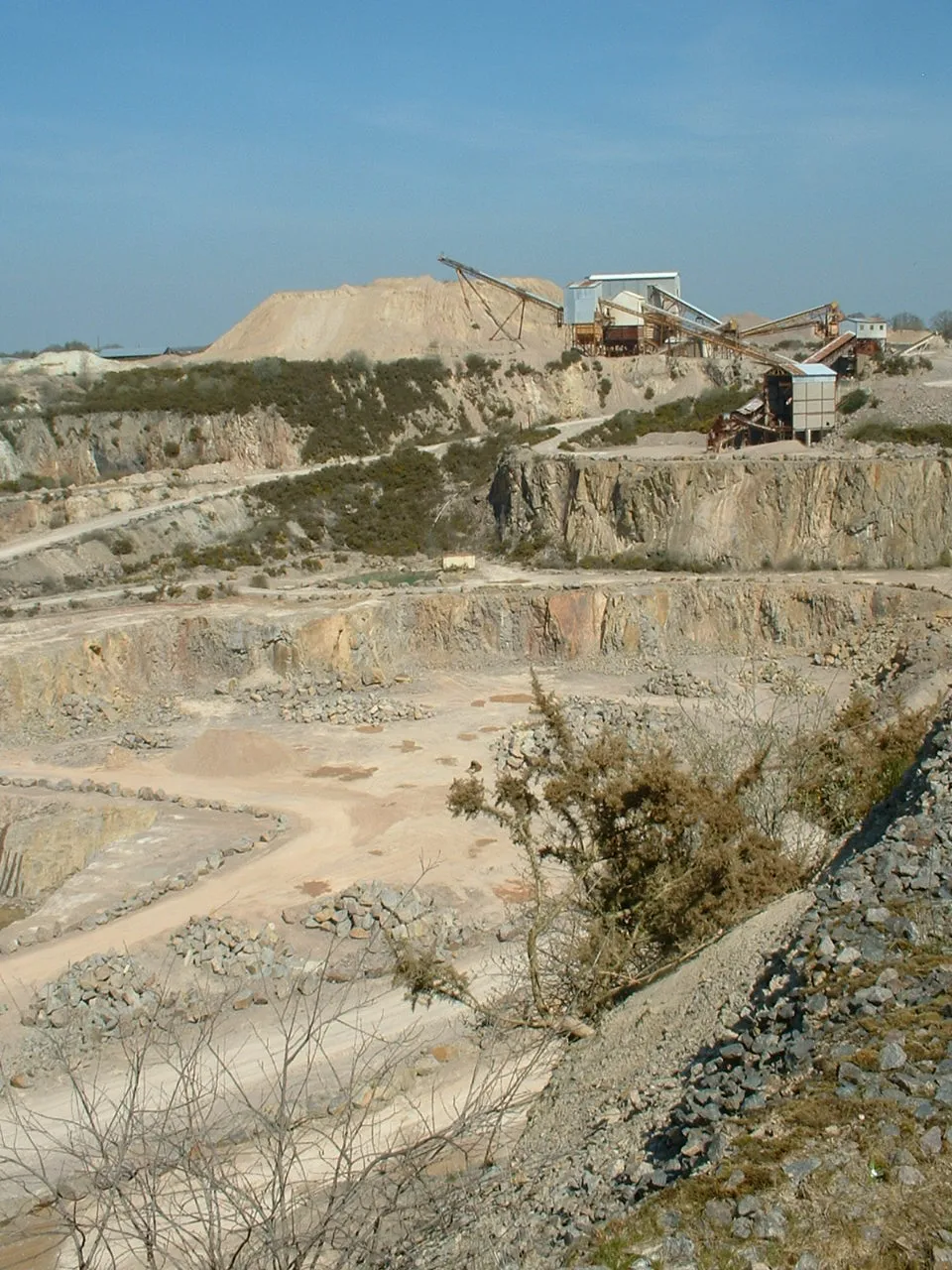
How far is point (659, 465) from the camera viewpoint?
41.2m

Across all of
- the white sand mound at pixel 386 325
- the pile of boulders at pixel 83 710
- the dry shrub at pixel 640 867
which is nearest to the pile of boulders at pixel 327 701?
the pile of boulders at pixel 83 710

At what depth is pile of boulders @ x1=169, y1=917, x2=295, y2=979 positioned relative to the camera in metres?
18.2

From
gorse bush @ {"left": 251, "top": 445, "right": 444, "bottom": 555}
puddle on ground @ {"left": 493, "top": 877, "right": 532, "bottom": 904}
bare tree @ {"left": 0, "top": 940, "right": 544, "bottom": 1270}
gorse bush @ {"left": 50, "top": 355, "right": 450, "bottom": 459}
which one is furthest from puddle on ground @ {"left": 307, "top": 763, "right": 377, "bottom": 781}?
gorse bush @ {"left": 50, "top": 355, "right": 450, "bottom": 459}

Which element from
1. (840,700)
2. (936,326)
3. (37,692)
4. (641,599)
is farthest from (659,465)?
(936,326)

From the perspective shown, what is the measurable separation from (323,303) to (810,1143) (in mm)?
69628

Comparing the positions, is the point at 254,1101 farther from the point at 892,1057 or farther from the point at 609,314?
the point at 609,314

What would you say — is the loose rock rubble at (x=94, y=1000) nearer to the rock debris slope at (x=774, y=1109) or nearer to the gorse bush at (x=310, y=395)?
the rock debris slope at (x=774, y=1109)

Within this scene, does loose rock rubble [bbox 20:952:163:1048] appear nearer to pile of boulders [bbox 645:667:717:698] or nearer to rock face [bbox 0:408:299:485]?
pile of boulders [bbox 645:667:717:698]

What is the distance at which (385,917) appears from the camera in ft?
Answer: 63.7

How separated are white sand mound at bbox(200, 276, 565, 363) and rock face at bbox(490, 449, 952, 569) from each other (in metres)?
26.1

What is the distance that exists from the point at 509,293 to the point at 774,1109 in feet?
223

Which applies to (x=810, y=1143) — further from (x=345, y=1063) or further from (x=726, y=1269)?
(x=345, y=1063)

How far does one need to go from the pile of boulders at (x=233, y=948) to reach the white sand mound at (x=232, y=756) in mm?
8298

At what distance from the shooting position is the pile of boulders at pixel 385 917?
19.0 meters
